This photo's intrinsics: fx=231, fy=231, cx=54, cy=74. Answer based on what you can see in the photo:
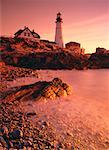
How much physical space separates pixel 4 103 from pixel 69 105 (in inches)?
125

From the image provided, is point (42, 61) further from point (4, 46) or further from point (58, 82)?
point (58, 82)

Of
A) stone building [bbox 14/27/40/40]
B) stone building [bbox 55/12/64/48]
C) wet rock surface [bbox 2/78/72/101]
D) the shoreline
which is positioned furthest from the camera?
stone building [bbox 14/27/40/40]

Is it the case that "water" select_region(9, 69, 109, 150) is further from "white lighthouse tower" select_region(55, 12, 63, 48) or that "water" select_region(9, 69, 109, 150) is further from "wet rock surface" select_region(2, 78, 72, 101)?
"white lighthouse tower" select_region(55, 12, 63, 48)

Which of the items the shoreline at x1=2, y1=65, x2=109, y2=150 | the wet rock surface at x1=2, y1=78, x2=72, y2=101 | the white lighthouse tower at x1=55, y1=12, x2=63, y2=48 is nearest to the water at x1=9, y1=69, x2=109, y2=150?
the shoreline at x1=2, y1=65, x2=109, y2=150

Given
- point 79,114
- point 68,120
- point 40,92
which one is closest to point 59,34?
point 40,92

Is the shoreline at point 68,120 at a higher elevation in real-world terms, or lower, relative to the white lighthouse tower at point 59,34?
lower

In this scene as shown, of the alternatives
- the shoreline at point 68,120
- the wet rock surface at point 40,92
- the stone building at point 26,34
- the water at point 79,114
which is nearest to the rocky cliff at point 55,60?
the wet rock surface at point 40,92

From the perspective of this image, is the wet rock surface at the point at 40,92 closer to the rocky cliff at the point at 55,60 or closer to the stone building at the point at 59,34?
the rocky cliff at the point at 55,60

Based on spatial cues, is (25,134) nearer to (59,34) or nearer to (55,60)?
(55,60)

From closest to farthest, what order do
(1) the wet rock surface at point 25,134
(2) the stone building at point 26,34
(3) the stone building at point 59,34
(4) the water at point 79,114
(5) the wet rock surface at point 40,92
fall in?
(1) the wet rock surface at point 25,134 → (4) the water at point 79,114 → (5) the wet rock surface at point 40,92 → (3) the stone building at point 59,34 → (2) the stone building at point 26,34

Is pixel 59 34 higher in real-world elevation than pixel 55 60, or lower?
higher

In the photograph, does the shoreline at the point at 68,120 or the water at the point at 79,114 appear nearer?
the shoreline at the point at 68,120

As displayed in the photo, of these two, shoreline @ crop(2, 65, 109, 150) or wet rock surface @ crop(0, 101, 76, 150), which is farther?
shoreline @ crop(2, 65, 109, 150)

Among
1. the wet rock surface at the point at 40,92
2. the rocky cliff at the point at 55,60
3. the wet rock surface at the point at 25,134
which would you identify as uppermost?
the rocky cliff at the point at 55,60
